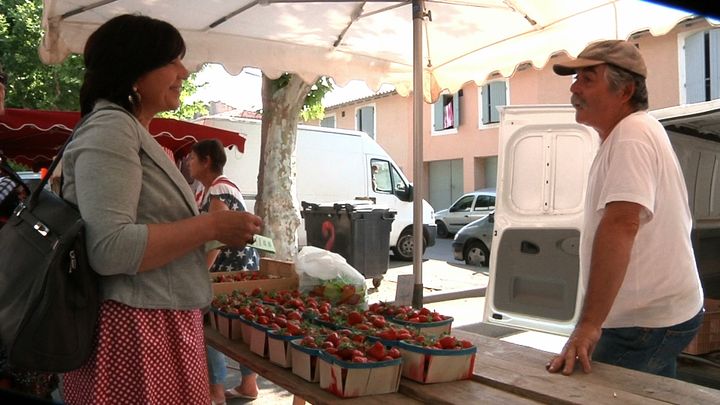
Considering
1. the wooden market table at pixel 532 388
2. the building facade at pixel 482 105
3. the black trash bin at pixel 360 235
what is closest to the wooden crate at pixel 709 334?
the wooden market table at pixel 532 388

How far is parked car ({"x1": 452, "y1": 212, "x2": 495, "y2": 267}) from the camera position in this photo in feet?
42.7

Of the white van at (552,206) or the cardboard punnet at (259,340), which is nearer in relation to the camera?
the cardboard punnet at (259,340)

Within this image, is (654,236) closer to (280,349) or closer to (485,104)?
(280,349)

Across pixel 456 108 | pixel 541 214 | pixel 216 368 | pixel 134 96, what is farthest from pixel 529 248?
pixel 456 108

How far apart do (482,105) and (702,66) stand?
8.53 m

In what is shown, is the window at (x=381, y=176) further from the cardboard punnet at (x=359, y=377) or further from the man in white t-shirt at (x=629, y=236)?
the cardboard punnet at (x=359, y=377)

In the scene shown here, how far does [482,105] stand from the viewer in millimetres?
23594

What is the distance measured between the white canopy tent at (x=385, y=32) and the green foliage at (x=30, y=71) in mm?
11983

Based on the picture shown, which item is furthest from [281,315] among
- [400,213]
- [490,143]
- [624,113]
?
[490,143]

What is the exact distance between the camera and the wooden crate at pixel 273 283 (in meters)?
3.59

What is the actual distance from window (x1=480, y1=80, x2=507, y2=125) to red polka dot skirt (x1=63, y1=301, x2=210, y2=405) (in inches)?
870

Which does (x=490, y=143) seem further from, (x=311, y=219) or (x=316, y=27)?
(x=316, y=27)

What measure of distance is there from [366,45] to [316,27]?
1.71ft

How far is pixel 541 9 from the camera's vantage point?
4215mm
